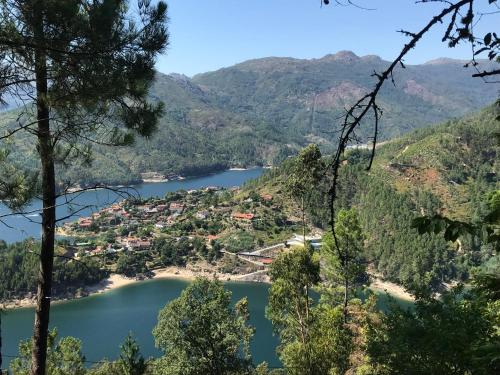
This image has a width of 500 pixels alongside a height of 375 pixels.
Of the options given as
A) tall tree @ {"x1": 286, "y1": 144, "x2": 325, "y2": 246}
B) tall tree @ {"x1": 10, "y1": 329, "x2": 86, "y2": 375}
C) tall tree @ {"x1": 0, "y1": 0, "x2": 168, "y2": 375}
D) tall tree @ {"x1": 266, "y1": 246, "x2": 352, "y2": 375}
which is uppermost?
tall tree @ {"x1": 0, "y1": 0, "x2": 168, "y2": 375}

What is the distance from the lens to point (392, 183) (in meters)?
85.3

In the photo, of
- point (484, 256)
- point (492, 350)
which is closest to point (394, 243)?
point (484, 256)

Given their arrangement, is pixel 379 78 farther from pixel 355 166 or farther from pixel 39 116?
pixel 355 166

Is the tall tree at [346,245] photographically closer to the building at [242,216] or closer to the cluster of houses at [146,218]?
the cluster of houses at [146,218]

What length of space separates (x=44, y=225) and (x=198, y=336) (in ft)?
32.1

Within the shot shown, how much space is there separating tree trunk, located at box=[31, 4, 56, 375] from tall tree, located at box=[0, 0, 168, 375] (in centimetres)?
1

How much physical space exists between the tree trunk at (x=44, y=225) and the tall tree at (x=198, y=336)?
9117mm

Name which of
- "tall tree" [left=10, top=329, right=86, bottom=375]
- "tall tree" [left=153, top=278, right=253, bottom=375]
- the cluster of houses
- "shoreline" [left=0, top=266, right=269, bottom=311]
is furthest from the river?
"tall tree" [left=153, top=278, right=253, bottom=375]

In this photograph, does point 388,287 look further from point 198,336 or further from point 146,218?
point 198,336

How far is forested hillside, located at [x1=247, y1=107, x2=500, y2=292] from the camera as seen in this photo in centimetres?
6128

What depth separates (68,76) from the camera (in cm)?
495

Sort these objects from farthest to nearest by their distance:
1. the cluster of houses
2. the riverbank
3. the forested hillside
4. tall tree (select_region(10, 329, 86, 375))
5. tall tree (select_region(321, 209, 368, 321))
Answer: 1. the cluster of houses
2. the forested hillside
3. the riverbank
4. tall tree (select_region(321, 209, 368, 321))
5. tall tree (select_region(10, 329, 86, 375))

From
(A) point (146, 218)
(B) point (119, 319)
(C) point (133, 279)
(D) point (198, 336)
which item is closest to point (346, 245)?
(D) point (198, 336)

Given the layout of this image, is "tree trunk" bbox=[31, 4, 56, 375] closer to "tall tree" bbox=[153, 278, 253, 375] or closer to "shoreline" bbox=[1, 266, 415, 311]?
"tall tree" bbox=[153, 278, 253, 375]
